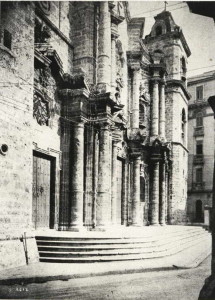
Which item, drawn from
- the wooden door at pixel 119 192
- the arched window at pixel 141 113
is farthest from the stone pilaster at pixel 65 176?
the arched window at pixel 141 113

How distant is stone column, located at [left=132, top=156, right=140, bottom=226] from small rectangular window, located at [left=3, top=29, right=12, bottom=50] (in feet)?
41.9

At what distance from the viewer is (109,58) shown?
55.1ft

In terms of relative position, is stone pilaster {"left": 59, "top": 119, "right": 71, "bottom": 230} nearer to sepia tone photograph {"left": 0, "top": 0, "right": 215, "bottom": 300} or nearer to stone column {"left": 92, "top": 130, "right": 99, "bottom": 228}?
sepia tone photograph {"left": 0, "top": 0, "right": 215, "bottom": 300}

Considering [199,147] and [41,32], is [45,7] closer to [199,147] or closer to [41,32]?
[41,32]

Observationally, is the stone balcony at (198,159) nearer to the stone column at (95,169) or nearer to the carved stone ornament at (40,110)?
the stone column at (95,169)

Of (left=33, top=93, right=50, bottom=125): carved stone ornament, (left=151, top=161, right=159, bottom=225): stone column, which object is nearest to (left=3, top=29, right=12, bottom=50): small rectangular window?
(left=33, top=93, right=50, bottom=125): carved stone ornament

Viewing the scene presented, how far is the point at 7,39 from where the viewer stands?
10.1 m

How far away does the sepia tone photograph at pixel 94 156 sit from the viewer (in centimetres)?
911

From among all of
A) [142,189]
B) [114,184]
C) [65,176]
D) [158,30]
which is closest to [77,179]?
[65,176]

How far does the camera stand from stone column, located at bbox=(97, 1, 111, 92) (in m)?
16.4

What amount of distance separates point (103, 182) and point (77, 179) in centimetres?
132

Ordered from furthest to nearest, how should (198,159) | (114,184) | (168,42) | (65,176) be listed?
(198,159) → (168,42) → (114,184) → (65,176)

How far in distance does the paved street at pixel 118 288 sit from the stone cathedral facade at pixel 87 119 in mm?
2079

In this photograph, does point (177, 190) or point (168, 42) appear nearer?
point (177, 190)
